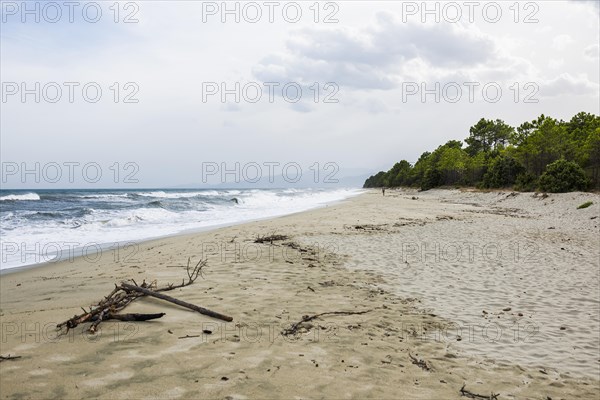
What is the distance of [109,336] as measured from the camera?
15.3 ft

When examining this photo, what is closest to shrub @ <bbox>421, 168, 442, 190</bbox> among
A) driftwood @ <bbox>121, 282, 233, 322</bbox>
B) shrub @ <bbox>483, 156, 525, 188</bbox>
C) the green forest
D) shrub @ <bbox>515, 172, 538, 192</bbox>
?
the green forest

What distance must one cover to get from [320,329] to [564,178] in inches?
1649

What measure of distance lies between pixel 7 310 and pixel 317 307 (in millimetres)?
5503

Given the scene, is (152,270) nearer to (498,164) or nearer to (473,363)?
(473,363)

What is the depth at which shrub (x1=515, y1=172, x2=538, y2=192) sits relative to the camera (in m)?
46.5

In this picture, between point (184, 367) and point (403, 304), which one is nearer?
point (184, 367)

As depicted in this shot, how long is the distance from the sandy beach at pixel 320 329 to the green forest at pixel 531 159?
33543 millimetres

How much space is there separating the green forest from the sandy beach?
3354 cm

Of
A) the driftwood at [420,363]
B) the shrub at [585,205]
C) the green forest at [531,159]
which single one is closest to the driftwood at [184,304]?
the driftwood at [420,363]

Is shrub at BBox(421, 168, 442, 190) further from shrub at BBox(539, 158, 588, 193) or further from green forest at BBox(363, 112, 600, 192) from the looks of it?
shrub at BBox(539, 158, 588, 193)

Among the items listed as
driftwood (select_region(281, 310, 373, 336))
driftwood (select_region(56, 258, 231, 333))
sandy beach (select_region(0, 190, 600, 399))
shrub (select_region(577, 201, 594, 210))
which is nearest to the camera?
sandy beach (select_region(0, 190, 600, 399))

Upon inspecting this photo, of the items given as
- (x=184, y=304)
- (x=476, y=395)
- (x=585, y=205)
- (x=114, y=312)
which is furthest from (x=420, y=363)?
(x=585, y=205)

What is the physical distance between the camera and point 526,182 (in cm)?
4800

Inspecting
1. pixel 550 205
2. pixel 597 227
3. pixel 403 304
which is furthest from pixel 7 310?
pixel 550 205
